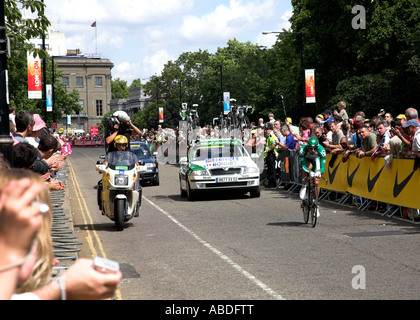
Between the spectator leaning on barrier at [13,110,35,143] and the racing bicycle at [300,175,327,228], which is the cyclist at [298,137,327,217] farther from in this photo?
the spectator leaning on barrier at [13,110,35,143]

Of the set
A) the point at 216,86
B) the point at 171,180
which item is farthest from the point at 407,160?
the point at 216,86

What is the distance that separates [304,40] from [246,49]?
79263 millimetres

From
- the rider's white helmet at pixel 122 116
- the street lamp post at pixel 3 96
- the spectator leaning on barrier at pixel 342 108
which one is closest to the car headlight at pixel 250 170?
the spectator leaning on barrier at pixel 342 108

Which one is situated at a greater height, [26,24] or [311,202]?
[26,24]

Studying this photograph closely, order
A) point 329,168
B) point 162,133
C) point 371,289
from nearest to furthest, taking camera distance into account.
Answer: point 371,289
point 329,168
point 162,133

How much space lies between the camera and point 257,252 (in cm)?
1056

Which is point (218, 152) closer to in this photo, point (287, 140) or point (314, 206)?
point (287, 140)

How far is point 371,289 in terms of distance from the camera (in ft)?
25.1

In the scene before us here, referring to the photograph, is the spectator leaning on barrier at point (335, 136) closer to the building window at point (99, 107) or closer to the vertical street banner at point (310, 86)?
the vertical street banner at point (310, 86)

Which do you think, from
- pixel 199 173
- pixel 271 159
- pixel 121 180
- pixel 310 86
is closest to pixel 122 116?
pixel 121 180

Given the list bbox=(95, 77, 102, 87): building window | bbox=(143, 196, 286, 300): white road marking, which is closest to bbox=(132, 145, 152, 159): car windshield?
bbox=(143, 196, 286, 300): white road marking

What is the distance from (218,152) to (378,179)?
21.5 feet

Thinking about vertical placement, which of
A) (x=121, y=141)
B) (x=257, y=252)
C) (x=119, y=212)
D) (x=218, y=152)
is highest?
(x=121, y=141)

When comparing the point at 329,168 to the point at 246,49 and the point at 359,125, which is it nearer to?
the point at 359,125
